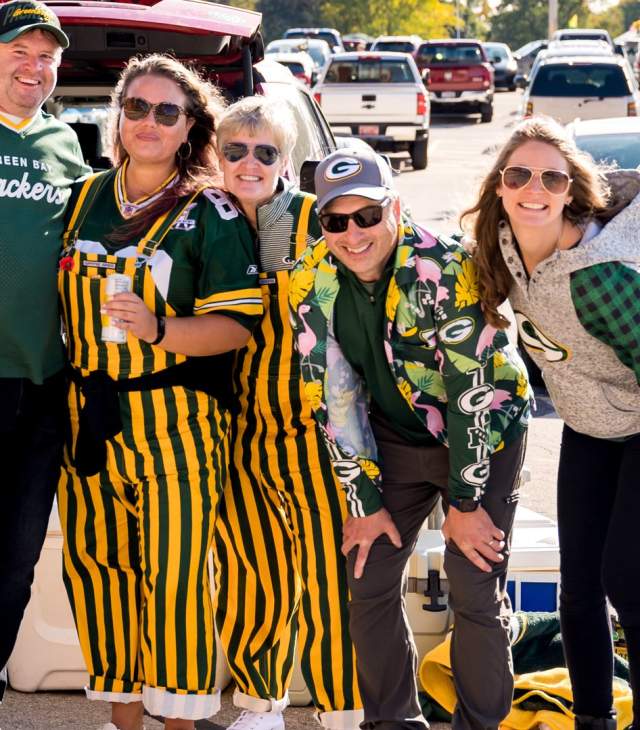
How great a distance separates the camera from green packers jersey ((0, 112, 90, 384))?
344 cm

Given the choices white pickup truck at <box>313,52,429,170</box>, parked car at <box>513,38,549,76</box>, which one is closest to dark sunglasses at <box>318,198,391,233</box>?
white pickup truck at <box>313,52,429,170</box>

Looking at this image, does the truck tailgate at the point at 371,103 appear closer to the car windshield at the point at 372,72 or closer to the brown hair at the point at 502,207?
the car windshield at the point at 372,72

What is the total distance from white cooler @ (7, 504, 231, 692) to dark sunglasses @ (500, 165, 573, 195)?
1.77 m

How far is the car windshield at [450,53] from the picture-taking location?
32.5 metres

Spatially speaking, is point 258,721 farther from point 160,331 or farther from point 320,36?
point 320,36

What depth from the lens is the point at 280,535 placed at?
373cm

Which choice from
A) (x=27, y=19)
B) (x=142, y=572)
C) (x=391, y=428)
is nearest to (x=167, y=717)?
(x=142, y=572)

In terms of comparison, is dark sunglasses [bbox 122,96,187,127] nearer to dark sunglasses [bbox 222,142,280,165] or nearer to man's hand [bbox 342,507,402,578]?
dark sunglasses [bbox 222,142,280,165]

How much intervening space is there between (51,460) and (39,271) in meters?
0.53

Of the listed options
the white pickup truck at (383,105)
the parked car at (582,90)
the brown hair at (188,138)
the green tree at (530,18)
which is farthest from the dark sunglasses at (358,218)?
the green tree at (530,18)

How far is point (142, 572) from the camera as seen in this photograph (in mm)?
3645

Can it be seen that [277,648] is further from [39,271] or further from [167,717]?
[39,271]

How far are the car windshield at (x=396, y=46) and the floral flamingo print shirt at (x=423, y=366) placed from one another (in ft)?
119

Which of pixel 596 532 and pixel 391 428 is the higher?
pixel 391 428
